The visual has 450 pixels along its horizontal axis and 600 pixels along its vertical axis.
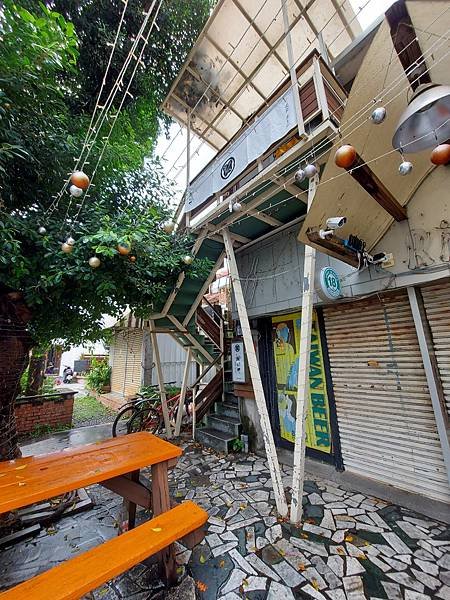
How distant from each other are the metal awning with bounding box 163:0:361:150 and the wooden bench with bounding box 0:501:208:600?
5440 millimetres

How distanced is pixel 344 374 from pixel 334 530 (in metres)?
2.09

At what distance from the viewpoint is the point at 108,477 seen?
7.22 feet

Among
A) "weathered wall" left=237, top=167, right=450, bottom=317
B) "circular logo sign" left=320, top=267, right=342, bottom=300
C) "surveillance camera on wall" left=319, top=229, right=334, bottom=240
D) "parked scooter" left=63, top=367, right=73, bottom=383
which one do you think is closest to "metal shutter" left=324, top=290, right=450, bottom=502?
"weathered wall" left=237, top=167, right=450, bottom=317

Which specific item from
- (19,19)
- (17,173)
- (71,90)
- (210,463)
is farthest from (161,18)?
(210,463)

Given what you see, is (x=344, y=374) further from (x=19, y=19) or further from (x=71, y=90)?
(x=71, y=90)

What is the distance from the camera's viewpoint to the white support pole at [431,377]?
305 centimetres

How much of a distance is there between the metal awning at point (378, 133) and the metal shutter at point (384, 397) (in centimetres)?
138

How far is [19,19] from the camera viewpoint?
8.73 feet

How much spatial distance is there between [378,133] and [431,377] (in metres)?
3.03

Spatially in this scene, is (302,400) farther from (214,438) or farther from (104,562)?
(214,438)

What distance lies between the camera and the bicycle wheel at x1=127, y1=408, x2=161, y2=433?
6848 mm

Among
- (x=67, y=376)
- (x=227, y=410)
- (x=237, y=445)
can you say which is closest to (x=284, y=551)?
(x=237, y=445)

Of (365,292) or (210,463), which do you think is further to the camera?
(210,463)

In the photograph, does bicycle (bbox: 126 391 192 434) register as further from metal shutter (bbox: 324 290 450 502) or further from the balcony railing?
the balcony railing
